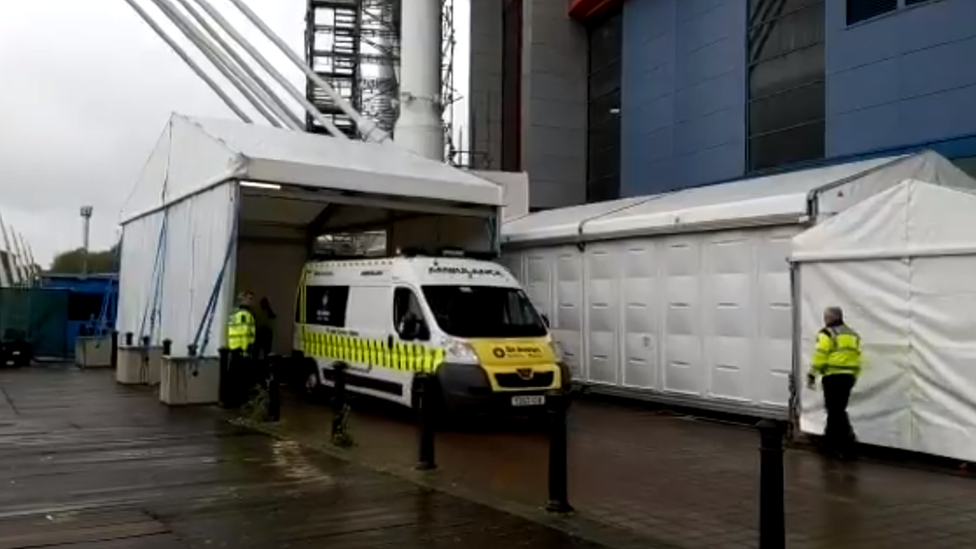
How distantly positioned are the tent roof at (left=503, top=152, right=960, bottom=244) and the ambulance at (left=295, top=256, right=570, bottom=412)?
2782 mm

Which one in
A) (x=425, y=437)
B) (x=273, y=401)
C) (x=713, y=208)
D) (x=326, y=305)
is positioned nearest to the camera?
(x=425, y=437)

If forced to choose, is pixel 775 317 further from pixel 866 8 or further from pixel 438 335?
pixel 866 8

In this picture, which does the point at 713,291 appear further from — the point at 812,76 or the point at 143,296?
the point at 143,296

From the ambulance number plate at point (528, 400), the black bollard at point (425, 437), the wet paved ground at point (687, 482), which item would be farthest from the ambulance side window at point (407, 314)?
the black bollard at point (425, 437)

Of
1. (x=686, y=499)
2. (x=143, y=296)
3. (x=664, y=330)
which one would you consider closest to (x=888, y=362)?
(x=686, y=499)

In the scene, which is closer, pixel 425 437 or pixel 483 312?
pixel 425 437

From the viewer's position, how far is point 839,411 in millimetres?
11555

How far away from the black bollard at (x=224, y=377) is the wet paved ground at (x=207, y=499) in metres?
2.34

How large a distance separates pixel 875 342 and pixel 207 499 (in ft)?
25.4

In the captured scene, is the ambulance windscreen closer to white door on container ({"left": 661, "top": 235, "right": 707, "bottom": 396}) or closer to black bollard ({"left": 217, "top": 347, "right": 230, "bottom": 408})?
white door on container ({"left": 661, "top": 235, "right": 707, "bottom": 396})

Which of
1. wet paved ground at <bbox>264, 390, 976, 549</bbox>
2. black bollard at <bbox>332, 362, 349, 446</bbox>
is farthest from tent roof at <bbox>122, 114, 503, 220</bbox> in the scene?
black bollard at <bbox>332, 362, 349, 446</bbox>

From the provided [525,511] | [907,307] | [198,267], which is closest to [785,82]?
[907,307]

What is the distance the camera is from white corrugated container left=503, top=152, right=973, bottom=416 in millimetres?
13961

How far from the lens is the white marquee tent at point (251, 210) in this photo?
54.2ft
